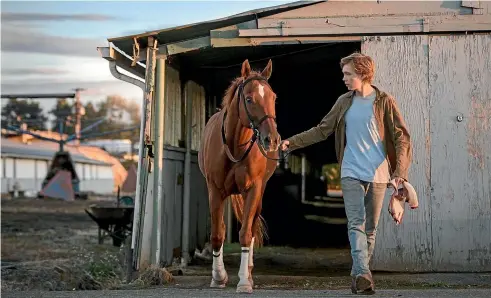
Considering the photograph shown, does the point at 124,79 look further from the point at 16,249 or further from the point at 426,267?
the point at 16,249

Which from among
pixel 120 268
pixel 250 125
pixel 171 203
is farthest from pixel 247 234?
pixel 120 268

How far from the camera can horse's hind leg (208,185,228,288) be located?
372 inches

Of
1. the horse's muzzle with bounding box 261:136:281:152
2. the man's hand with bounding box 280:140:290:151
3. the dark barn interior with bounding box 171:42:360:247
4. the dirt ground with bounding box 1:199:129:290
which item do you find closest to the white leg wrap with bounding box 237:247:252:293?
the horse's muzzle with bounding box 261:136:281:152

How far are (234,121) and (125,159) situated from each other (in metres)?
70.3

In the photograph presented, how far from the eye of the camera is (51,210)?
34188mm

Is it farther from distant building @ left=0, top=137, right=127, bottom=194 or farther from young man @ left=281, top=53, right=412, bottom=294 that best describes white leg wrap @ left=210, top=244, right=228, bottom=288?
distant building @ left=0, top=137, right=127, bottom=194

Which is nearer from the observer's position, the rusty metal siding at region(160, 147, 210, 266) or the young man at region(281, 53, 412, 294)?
the young man at region(281, 53, 412, 294)

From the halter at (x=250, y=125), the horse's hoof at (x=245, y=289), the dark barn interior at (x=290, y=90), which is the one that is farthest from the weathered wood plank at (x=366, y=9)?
the horse's hoof at (x=245, y=289)

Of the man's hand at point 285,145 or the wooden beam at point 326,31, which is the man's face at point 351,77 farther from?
the wooden beam at point 326,31

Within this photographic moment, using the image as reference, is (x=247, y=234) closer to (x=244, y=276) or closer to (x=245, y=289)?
(x=244, y=276)

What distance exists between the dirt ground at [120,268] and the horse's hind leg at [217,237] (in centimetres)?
26

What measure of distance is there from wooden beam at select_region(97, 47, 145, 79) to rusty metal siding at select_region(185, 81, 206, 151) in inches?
41.7

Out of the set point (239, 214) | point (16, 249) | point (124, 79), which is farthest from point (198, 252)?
point (16, 249)

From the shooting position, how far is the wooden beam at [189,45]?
10.5m
